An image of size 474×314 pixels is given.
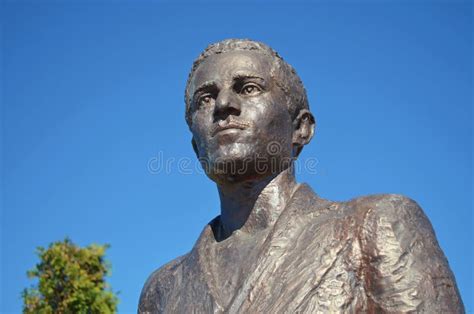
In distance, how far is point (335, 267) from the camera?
13.5 ft

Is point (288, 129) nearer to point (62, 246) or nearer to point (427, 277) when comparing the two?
point (427, 277)

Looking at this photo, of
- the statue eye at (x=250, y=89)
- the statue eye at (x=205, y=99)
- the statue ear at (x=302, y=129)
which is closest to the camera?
the statue eye at (x=250, y=89)

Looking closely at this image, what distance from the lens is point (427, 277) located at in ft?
12.9

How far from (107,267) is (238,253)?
16968mm

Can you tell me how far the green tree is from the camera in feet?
64.0

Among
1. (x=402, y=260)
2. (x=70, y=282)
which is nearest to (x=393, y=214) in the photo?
(x=402, y=260)

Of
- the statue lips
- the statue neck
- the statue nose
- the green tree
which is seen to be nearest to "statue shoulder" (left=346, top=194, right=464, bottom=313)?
the statue neck

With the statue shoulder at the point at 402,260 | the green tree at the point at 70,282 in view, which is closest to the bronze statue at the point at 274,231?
the statue shoulder at the point at 402,260

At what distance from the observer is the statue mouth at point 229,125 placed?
4754 mm

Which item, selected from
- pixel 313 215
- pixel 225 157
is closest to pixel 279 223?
pixel 313 215

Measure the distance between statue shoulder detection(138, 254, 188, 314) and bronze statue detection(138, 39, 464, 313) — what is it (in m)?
0.01

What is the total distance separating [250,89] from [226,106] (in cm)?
26

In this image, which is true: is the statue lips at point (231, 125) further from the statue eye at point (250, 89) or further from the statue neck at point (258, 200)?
the statue neck at point (258, 200)

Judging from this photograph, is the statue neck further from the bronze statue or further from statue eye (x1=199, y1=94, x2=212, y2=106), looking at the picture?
statue eye (x1=199, y1=94, x2=212, y2=106)
